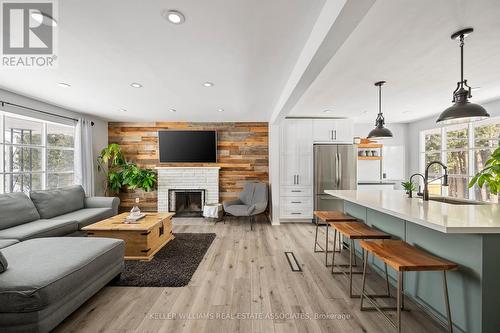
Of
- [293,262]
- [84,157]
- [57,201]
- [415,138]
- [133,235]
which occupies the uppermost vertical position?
[415,138]

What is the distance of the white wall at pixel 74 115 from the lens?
11.5ft

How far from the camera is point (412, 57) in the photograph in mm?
2260

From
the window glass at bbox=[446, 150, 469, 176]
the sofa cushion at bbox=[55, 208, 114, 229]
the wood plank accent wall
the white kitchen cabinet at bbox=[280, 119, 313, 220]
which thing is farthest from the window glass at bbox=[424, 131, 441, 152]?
the sofa cushion at bbox=[55, 208, 114, 229]

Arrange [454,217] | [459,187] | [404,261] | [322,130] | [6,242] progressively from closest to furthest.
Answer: [404,261] < [454,217] < [6,242] < [459,187] < [322,130]

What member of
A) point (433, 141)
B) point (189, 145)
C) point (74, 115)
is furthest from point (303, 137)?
point (74, 115)

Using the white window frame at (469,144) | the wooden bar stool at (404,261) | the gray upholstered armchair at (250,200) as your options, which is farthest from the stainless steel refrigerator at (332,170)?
the wooden bar stool at (404,261)

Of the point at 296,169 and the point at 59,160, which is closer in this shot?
the point at 59,160

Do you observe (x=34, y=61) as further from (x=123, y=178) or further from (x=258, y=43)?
(x=123, y=178)

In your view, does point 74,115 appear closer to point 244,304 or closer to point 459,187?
point 244,304

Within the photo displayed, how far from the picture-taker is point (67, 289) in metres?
1.72

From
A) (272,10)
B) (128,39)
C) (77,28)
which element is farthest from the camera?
(128,39)

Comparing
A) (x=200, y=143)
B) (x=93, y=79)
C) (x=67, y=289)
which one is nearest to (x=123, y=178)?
(x=200, y=143)

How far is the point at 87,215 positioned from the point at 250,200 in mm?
3098

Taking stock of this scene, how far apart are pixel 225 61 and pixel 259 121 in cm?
330
